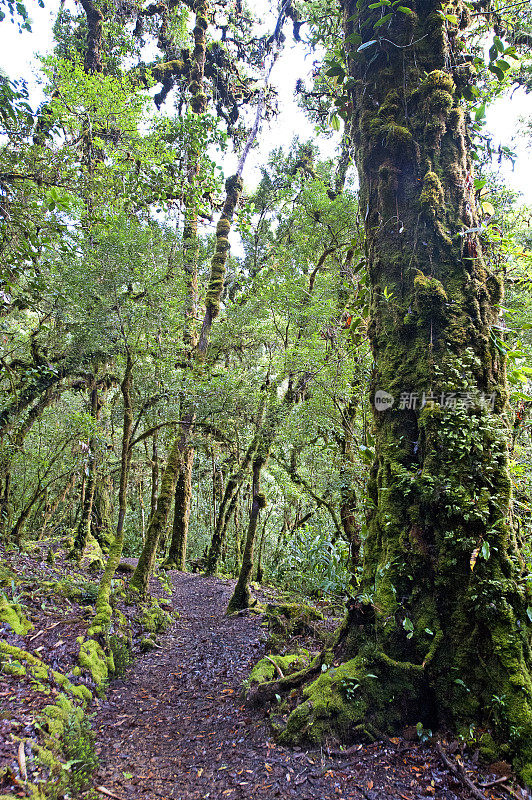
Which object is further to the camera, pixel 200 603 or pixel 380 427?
pixel 200 603

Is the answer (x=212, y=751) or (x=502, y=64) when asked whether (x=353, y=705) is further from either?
(x=502, y=64)

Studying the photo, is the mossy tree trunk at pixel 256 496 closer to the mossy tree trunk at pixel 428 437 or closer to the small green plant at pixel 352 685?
the mossy tree trunk at pixel 428 437

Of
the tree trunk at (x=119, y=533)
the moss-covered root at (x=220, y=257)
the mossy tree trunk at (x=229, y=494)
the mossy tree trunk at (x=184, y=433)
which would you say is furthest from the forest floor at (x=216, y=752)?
the moss-covered root at (x=220, y=257)

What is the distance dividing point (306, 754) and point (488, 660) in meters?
1.56

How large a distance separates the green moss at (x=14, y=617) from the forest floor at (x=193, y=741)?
0.29 ft

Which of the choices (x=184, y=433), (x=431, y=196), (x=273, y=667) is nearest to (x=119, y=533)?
(x=184, y=433)

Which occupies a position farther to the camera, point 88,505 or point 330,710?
point 88,505

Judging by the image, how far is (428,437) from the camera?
3330mm

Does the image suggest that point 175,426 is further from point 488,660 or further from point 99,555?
point 488,660

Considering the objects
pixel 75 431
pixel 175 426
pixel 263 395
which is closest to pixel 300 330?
pixel 263 395

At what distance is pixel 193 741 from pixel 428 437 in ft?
12.2

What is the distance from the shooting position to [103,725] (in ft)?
13.4

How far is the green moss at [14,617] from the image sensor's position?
4.70 metres

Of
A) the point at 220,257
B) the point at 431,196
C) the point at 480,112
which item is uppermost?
the point at 220,257
